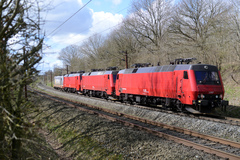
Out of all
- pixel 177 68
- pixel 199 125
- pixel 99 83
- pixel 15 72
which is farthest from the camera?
pixel 99 83

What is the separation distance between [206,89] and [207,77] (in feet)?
2.58

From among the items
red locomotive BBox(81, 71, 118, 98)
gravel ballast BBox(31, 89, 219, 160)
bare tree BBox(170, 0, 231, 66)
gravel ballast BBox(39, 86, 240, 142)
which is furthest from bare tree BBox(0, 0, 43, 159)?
bare tree BBox(170, 0, 231, 66)

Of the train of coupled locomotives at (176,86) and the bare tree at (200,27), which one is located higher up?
the bare tree at (200,27)

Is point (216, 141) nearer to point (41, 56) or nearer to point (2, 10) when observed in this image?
point (41, 56)

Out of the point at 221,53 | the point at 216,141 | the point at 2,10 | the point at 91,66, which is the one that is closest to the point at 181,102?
the point at 216,141

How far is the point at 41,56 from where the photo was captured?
580cm

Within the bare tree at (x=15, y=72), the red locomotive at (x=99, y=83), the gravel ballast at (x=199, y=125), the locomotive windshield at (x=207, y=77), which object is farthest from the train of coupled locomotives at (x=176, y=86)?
the bare tree at (x=15, y=72)

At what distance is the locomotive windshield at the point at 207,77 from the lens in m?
12.0

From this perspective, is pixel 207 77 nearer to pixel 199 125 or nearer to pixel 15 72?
pixel 199 125

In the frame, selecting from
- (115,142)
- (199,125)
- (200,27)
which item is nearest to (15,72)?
(115,142)

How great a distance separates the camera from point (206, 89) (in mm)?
11867

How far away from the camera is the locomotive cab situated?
38.3ft

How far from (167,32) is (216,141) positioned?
2254cm

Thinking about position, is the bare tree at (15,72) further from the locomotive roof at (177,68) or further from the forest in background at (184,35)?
the forest in background at (184,35)
